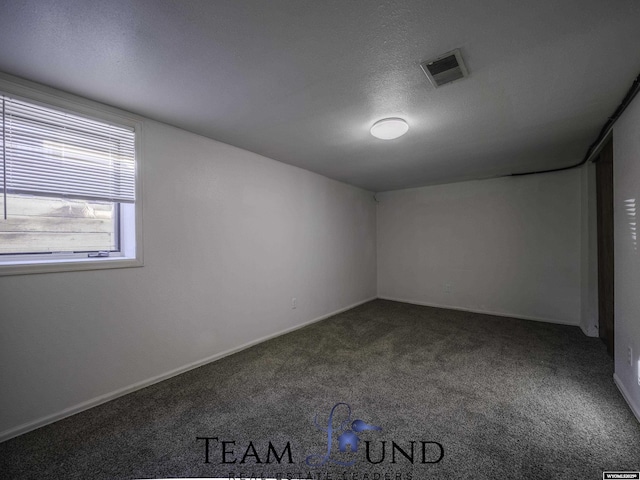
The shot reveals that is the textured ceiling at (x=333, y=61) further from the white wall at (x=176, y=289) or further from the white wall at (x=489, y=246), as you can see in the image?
the white wall at (x=489, y=246)

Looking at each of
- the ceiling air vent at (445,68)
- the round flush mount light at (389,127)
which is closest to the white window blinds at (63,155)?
the round flush mount light at (389,127)

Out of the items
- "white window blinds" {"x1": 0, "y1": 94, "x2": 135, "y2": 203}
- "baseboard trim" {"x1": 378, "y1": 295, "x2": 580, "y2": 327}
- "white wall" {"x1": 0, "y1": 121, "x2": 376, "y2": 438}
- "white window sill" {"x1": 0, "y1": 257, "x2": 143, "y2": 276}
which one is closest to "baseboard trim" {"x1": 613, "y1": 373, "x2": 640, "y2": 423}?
"baseboard trim" {"x1": 378, "y1": 295, "x2": 580, "y2": 327}

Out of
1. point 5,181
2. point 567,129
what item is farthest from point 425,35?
point 5,181

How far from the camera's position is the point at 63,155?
182 centimetres

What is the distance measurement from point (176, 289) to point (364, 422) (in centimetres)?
193

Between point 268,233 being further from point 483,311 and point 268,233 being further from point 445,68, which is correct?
point 483,311

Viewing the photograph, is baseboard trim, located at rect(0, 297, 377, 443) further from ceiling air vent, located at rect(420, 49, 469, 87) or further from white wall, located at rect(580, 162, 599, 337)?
white wall, located at rect(580, 162, 599, 337)

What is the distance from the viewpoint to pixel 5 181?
5.28ft

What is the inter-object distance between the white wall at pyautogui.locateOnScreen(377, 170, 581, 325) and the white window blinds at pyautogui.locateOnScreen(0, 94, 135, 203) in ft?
14.4

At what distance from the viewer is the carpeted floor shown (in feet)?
4.54

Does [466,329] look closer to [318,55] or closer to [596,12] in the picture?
[596,12]

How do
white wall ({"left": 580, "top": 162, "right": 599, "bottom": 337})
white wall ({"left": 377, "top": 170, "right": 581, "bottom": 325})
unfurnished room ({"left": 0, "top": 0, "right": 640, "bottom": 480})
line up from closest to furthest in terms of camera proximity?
1. unfurnished room ({"left": 0, "top": 0, "right": 640, "bottom": 480})
2. white wall ({"left": 580, "top": 162, "right": 599, "bottom": 337})
3. white wall ({"left": 377, "top": 170, "right": 581, "bottom": 325})

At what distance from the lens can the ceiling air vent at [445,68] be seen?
4.77ft

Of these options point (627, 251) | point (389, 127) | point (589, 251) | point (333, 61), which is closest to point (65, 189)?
point (333, 61)
